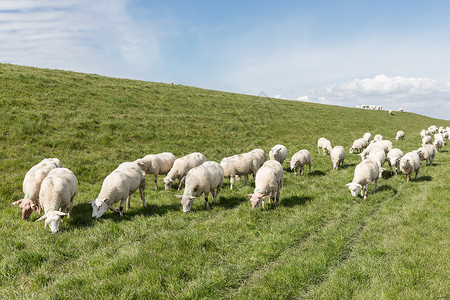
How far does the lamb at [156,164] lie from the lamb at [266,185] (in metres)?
5.76

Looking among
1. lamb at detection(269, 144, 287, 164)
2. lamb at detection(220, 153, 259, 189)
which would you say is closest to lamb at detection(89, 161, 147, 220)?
lamb at detection(220, 153, 259, 189)

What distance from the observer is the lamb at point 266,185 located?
9484 millimetres

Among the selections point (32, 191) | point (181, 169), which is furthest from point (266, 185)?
point (32, 191)

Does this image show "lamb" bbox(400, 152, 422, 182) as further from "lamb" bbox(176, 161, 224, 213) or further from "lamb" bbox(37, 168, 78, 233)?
"lamb" bbox(37, 168, 78, 233)

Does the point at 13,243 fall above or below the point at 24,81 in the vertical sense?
below

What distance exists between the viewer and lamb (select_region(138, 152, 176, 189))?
13273 mm

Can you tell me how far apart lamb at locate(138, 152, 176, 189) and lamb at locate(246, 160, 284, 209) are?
576cm

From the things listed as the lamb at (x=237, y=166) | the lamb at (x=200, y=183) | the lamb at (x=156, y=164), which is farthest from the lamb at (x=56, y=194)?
the lamb at (x=237, y=166)

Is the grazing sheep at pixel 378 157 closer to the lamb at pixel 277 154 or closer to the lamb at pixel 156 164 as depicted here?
the lamb at pixel 277 154

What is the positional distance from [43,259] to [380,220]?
33.8 ft

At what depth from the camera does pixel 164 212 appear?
9.45m

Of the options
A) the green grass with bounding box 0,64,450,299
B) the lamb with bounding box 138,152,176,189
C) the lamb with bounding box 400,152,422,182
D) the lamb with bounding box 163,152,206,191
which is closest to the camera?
the green grass with bounding box 0,64,450,299

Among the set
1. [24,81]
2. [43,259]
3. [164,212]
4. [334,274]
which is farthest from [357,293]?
[24,81]

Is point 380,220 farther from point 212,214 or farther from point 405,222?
point 212,214
